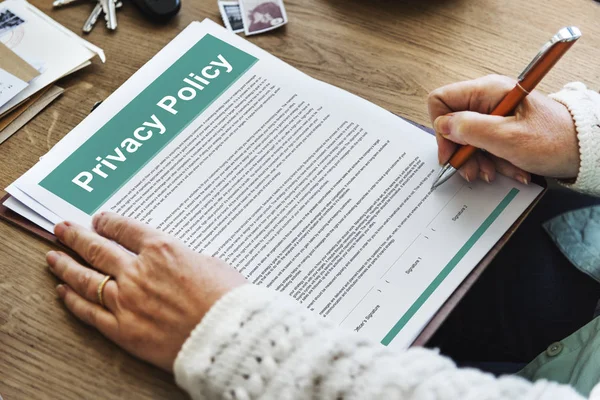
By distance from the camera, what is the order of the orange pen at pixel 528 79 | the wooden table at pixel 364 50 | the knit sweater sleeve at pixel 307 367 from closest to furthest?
the knit sweater sleeve at pixel 307 367 → the orange pen at pixel 528 79 → the wooden table at pixel 364 50

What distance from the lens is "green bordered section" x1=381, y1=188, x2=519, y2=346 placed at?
2.02 feet

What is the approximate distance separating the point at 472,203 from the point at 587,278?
241 millimetres

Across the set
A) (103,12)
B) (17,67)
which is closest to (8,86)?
(17,67)

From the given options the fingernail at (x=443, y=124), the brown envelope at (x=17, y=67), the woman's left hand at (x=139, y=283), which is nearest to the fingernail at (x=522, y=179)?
the fingernail at (x=443, y=124)

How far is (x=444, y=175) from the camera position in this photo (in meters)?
0.70

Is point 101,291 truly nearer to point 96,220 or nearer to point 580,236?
point 96,220

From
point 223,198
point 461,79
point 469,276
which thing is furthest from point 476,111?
point 223,198

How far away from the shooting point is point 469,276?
65 centimetres

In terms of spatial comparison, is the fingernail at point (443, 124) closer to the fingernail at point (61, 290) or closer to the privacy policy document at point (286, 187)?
the privacy policy document at point (286, 187)

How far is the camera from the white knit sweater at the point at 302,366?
0.50 m

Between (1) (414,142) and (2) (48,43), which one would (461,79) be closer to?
(1) (414,142)

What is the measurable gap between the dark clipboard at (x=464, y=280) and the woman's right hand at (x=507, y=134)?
4cm

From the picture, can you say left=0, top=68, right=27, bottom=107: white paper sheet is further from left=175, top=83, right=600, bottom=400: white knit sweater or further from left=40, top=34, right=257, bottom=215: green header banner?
left=175, top=83, right=600, bottom=400: white knit sweater

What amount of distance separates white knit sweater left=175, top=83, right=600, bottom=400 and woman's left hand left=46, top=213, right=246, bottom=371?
0.12ft
